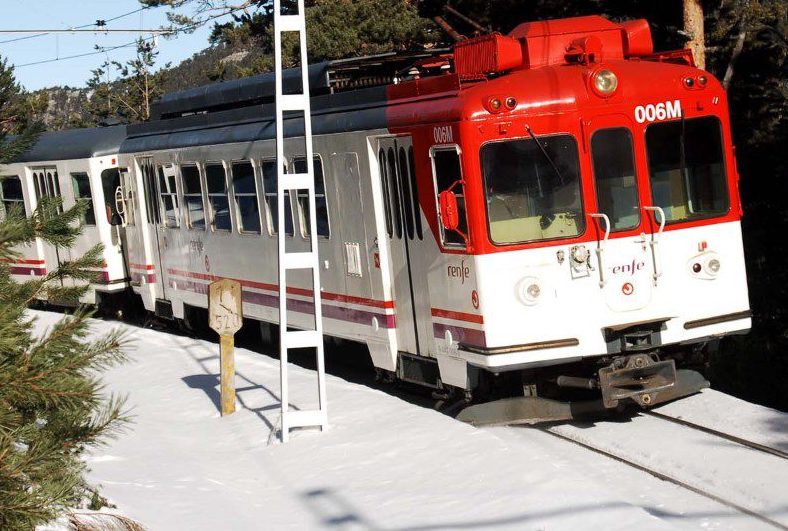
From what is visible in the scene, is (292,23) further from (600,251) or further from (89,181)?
(89,181)

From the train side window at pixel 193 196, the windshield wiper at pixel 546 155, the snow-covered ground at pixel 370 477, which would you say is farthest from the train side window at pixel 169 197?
the windshield wiper at pixel 546 155

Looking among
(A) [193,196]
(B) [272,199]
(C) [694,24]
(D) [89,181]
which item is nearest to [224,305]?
(B) [272,199]

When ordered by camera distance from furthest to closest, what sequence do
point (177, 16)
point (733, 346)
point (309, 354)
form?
point (177, 16) < point (733, 346) < point (309, 354)

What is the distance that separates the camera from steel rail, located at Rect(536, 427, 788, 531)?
7.44m

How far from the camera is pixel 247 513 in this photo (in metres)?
7.98

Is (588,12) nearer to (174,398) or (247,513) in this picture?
(174,398)

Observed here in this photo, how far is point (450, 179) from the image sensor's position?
10000mm

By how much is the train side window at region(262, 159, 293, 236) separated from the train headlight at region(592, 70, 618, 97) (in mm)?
4385

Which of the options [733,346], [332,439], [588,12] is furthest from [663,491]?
[588,12]

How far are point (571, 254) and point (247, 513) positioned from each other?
11.3ft

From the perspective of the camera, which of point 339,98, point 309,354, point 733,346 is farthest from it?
point 733,346

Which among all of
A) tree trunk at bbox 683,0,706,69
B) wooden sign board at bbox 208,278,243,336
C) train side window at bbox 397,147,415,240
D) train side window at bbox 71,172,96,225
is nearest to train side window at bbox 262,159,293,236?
wooden sign board at bbox 208,278,243,336

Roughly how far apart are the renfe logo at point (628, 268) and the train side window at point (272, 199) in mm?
4439

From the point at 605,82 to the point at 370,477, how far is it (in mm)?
3779
